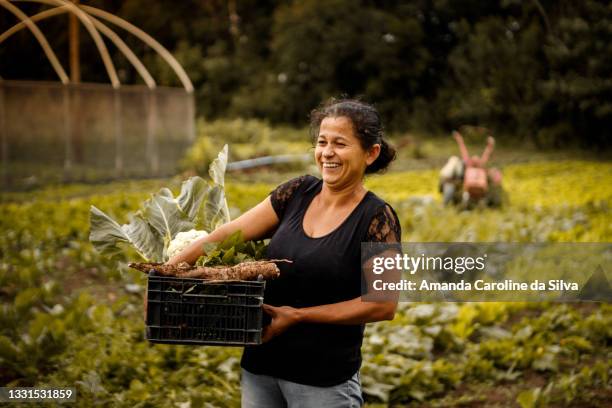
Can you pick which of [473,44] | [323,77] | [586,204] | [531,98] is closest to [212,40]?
[323,77]

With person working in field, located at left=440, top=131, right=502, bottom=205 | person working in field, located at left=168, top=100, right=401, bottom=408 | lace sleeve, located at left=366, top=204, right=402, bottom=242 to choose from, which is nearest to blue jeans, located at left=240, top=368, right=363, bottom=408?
person working in field, located at left=168, top=100, right=401, bottom=408

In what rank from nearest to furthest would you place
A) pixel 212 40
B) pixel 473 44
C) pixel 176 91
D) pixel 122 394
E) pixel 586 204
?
pixel 122 394 < pixel 586 204 < pixel 176 91 < pixel 473 44 < pixel 212 40

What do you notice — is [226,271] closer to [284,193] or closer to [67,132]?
[284,193]

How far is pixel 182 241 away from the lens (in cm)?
267

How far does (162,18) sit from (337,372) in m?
27.2

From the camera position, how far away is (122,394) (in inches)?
146

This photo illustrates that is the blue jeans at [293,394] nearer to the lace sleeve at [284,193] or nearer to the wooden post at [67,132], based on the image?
the lace sleeve at [284,193]

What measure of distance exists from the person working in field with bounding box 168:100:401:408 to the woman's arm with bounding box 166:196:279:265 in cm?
4

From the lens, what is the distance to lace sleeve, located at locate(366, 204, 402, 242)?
2.21 meters

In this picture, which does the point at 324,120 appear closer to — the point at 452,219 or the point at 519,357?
the point at 519,357

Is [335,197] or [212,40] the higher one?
[212,40]

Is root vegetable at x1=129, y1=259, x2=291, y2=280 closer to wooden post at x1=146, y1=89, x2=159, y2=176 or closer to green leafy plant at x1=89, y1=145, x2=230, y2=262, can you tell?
green leafy plant at x1=89, y1=145, x2=230, y2=262

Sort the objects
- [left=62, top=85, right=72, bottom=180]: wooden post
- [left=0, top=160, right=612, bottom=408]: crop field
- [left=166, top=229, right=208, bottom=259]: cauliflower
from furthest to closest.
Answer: [left=62, top=85, right=72, bottom=180]: wooden post < [left=0, top=160, right=612, bottom=408]: crop field < [left=166, top=229, right=208, bottom=259]: cauliflower

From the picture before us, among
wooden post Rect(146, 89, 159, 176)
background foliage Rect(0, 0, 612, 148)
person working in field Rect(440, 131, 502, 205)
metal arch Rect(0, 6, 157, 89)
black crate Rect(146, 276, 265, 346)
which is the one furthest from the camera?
background foliage Rect(0, 0, 612, 148)
